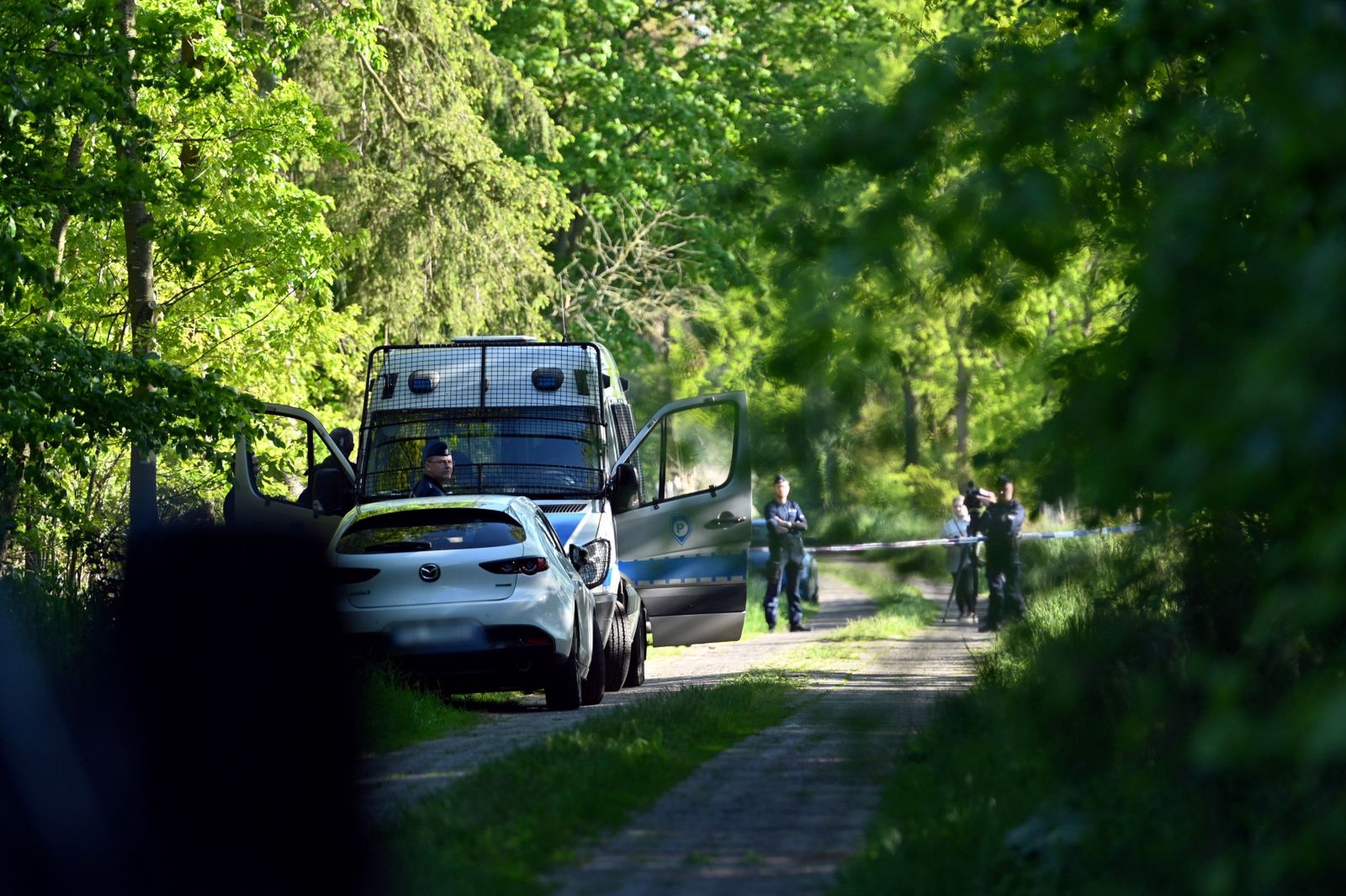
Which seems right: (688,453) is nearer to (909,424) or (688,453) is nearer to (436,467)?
(909,424)

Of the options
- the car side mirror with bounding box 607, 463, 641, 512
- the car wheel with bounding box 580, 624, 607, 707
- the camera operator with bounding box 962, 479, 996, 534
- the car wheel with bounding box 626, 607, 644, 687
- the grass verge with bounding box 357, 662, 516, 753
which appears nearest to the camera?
the camera operator with bounding box 962, 479, 996, 534

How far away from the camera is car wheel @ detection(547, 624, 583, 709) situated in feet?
44.9

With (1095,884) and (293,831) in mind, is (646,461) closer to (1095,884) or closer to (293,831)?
(293,831)

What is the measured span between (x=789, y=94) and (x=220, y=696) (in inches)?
999

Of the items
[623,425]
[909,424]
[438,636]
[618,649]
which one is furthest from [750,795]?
[623,425]

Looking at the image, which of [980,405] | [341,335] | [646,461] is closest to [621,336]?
[341,335]

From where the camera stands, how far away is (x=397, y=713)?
12.2m

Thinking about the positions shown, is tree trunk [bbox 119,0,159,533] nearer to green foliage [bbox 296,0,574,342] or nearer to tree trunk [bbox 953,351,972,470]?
green foliage [bbox 296,0,574,342]

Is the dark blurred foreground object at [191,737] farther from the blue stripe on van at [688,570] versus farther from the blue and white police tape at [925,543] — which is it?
the blue stripe on van at [688,570]

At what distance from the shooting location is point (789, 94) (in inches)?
1368

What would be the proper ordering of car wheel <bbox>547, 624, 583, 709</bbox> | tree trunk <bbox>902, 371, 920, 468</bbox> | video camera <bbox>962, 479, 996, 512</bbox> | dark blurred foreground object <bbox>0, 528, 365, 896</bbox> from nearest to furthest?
video camera <bbox>962, 479, 996, 512</bbox> < tree trunk <bbox>902, 371, 920, 468</bbox> < dark blurred foreground object <bbox>0, 528, 365, 896</bbox> < car wheel <bbox>547, 624, 583, 709</bbox>

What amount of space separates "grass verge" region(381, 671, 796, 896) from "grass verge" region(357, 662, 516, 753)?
134 centimetres

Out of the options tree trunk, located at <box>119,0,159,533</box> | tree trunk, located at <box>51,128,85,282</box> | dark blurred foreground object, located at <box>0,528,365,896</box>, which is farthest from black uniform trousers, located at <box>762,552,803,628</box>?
A: dark blurred foreground object, located at <box>0,528,365,896</box>

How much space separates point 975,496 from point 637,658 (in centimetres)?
1104
